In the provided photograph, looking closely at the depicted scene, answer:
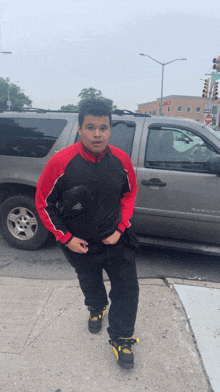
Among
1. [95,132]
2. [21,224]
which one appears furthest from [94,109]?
[21,224]

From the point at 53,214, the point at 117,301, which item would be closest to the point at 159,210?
the point at 117,301

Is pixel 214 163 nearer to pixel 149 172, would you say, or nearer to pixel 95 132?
pixel 149 172

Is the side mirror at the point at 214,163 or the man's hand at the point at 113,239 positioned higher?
the side mirror at the point at 214,163

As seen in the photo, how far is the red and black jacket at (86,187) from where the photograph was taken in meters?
1.93

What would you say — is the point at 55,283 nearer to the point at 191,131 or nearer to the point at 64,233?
the point at 64,233

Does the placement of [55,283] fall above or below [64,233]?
below

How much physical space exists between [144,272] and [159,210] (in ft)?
2.50

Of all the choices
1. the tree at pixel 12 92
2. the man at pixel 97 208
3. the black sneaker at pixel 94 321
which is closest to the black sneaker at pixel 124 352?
the man at pixel 97 208

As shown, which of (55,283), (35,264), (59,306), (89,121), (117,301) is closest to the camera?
(89,121)

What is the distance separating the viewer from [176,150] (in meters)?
3.71

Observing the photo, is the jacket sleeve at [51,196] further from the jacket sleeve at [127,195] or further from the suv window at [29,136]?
the suv window at [29,136]

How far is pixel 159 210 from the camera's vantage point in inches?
144

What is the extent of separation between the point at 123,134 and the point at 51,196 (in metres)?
2.06

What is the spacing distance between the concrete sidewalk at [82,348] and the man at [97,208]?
0.16 meters
